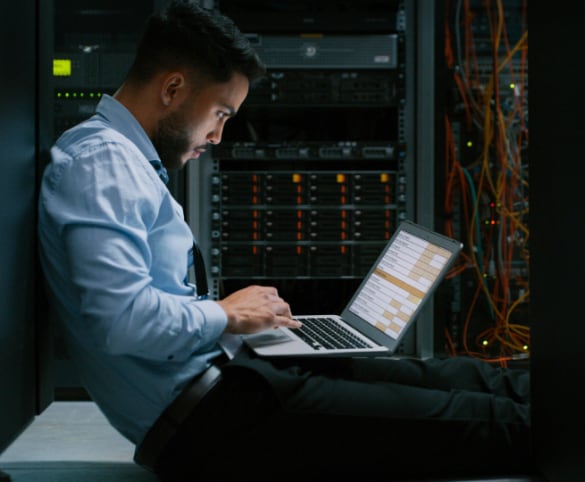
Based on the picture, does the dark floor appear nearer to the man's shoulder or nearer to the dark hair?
the man's shoulder

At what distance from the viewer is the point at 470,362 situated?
129 cm

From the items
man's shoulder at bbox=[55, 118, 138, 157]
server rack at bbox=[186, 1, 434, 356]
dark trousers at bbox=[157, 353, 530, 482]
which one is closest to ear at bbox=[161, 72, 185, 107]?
man's shoulder at bbox=[55, 118, 138, 157]

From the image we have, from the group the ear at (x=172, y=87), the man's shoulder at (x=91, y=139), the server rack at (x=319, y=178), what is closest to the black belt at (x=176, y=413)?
the man's shoulder at (x=91, y=139)

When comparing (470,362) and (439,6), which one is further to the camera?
(439,6)

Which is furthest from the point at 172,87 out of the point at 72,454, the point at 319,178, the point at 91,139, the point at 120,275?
the point at 319,178

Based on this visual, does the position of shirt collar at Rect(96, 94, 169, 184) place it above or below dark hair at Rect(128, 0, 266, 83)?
below

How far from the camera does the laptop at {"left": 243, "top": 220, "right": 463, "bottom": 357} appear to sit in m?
1.15

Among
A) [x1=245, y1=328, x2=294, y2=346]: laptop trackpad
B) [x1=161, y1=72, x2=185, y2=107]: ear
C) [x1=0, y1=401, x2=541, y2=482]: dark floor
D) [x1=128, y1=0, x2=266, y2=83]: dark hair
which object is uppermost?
[x1=128, y1=0, x2=266, y2=83]: dark hair

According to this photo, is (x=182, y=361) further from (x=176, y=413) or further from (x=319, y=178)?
(x=319, y=178)

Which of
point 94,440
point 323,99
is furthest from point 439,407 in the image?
point 323,99

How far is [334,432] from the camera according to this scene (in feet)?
3.32

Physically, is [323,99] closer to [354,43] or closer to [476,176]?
[354,43]

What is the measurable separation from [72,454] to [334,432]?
61cm

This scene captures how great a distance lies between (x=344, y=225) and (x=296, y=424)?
1.29 meters
